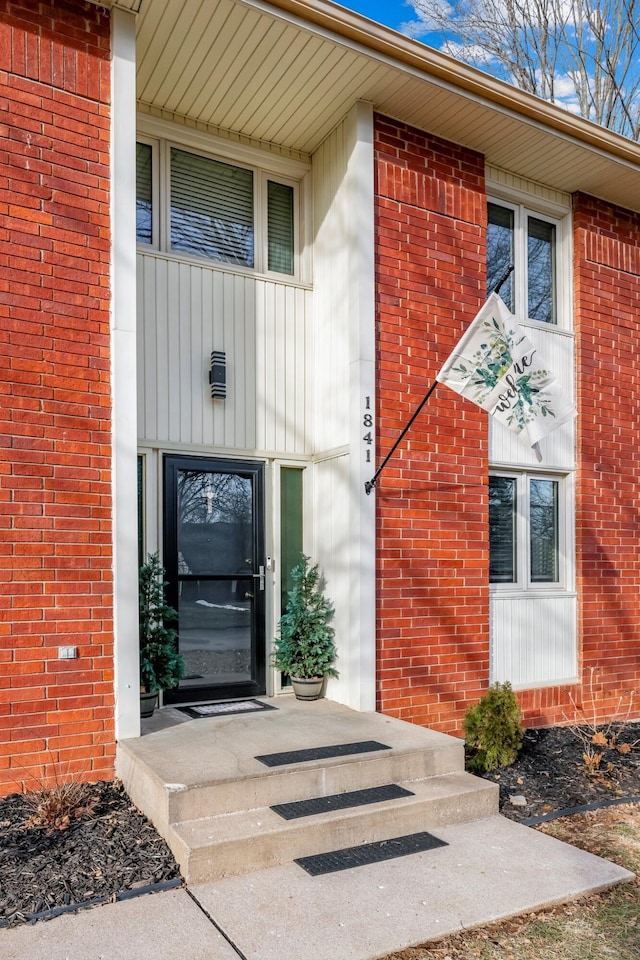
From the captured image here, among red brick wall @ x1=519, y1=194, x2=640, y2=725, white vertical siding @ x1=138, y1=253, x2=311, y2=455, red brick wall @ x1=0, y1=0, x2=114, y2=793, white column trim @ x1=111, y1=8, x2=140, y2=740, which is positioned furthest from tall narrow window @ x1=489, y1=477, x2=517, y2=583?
red brick wall @ x1=0, y1=0, x2=114, y2=793

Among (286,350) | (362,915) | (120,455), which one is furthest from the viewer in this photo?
(286,350)

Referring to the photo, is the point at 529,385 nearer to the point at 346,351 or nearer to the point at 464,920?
the point at 346,351

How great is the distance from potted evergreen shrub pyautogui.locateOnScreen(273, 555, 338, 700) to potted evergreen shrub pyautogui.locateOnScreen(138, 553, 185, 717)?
2.86 ft

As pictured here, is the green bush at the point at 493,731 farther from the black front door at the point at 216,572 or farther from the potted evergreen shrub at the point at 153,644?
the potted evergreen shrub at the point at 153,644

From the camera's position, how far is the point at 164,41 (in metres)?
4.86

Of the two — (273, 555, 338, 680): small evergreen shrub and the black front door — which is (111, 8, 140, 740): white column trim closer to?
the black front door

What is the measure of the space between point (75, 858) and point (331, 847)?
4.03 ft

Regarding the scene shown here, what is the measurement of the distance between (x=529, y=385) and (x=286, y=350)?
1966 millimetres

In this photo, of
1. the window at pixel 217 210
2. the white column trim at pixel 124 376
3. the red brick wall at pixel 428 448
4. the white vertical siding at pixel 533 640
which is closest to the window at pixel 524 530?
the white vertical siding at pixel 533 640

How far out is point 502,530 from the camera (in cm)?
642

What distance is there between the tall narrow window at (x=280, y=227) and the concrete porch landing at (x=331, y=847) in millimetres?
3704

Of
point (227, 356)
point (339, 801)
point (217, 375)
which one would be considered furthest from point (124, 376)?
point (339, 801)

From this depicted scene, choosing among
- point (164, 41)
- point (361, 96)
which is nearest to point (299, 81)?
point (361, 96)

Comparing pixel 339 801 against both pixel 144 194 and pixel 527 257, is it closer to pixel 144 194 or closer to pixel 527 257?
pixel 144 194
